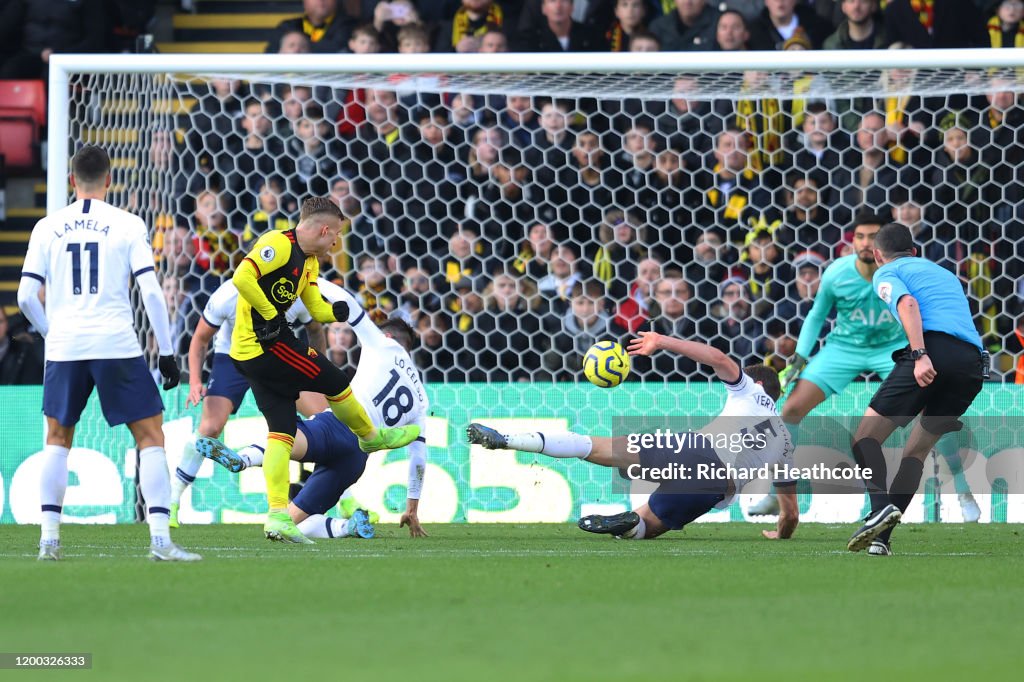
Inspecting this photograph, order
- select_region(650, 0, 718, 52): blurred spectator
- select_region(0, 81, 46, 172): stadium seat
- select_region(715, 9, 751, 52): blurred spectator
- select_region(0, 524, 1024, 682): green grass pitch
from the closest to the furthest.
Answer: select_region(0, 524, 1024, 682): green grass pitch
select_region(715, 9, 751, 52): blurred spectator
select_region(650, 0, 718, 52): blurred spectator
select_region(0, 81, 46, 172): stadium seat

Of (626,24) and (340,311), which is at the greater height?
(626,24)

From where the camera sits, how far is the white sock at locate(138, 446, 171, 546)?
6.90 m

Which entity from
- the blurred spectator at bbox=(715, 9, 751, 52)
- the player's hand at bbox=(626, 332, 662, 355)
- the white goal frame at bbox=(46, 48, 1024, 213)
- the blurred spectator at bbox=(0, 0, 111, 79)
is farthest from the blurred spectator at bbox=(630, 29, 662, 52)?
the blurred spectator at bbox=(0, 0, 111, 79)

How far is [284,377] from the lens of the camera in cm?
810

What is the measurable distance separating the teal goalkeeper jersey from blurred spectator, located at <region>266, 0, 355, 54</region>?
17.8 feet

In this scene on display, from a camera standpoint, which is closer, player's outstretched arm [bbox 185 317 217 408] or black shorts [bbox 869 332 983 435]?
black shorts [bbox 869 332 983 435]

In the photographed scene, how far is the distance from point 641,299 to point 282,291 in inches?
163

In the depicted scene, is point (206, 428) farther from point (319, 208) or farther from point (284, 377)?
point (319, 208)

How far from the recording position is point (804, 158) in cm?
1173

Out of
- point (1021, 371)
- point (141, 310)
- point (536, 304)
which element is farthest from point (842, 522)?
point (141, 310)

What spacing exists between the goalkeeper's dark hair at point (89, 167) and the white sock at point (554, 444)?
282 cm

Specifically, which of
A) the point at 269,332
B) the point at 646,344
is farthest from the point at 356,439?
the point at 646,344

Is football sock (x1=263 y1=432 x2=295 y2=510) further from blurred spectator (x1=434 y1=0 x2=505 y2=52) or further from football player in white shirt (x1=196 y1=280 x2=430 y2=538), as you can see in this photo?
blurred spectator (x1=434 y1=0 x2=505 y2=52)

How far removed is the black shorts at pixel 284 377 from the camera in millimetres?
8078
